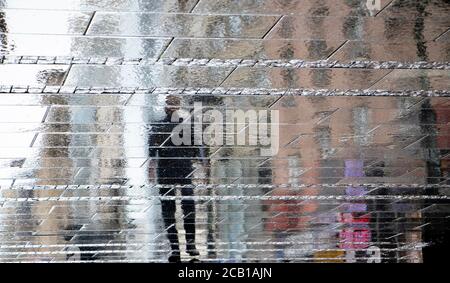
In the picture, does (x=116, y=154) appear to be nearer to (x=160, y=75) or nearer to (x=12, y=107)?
(x=12, y=107)

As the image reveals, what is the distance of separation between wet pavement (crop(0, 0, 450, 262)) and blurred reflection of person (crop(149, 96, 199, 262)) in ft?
0.08

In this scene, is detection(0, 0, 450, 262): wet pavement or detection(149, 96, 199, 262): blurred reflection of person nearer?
detection(0, 0, 450, 262): wet pavement

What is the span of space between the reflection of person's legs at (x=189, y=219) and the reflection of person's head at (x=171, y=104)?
93.3 inches

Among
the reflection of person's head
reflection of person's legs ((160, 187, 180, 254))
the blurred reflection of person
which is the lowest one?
reflection of person's legs ((160, 187, 180, 254))

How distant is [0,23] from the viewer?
420cm

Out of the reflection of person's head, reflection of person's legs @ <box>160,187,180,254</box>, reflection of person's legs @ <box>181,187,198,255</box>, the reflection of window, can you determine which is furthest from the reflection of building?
reflection of person's legs @ <box>160,187,180,254</box>

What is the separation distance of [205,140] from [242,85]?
3.71 ft

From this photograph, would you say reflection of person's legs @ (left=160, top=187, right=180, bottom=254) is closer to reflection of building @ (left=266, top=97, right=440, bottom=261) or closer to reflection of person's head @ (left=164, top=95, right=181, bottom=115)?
reflection of building @ (left=266, top=97, right=440, bottom=261)

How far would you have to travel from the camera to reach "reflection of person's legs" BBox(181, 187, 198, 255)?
830 centimetres

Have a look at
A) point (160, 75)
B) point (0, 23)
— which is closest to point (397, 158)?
point (160, 75)

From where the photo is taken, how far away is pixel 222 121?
6023 millimetres

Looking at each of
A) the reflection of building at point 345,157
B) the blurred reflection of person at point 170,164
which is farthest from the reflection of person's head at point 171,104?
the reflection of building at point 345,157

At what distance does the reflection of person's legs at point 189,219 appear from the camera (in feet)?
27.2

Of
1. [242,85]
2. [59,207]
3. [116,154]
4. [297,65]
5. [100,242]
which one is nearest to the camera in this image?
[297,65]
